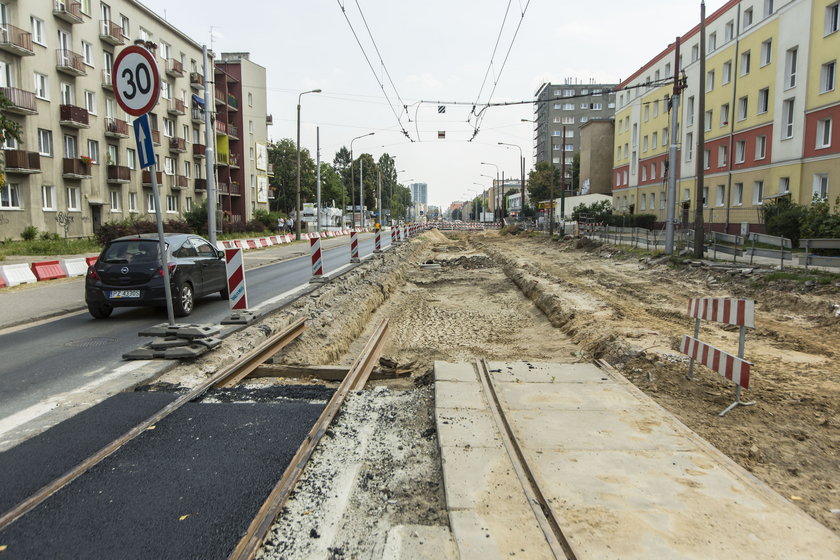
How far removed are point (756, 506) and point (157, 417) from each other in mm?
4601

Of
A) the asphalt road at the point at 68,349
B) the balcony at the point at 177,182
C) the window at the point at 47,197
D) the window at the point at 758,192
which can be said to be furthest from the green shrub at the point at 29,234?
the window at the point at 758,192

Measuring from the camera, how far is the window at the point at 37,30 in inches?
1189

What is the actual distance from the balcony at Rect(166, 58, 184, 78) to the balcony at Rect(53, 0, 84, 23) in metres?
11.0

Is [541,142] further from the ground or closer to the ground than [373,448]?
further from the ground

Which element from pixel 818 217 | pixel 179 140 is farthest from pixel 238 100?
pixel 818 217

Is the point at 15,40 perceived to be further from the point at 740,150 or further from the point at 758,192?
the point at 740,150

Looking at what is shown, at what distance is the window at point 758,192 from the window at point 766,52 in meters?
6.61

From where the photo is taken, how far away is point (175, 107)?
45.0 metres

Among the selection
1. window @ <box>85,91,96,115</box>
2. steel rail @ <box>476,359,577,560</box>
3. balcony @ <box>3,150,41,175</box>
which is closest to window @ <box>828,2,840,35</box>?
steel rail @ <box>476,359,577,560</box>

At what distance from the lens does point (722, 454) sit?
14.8ft

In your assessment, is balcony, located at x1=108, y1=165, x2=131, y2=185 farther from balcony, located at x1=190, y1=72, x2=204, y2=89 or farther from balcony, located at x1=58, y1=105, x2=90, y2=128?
balcony, located at x1=190, y1=72, x2=204, y2=89

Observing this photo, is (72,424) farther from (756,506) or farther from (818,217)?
(818,217)

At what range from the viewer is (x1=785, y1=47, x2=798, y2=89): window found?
2983 centimetres

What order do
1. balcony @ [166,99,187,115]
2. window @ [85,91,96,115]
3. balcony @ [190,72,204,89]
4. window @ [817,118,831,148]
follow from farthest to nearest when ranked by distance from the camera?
balcony @ [190,72,204,89], balcony @ [166,99,187,115], window @ [85,91,96,115], window @ [817,118,831,148]
